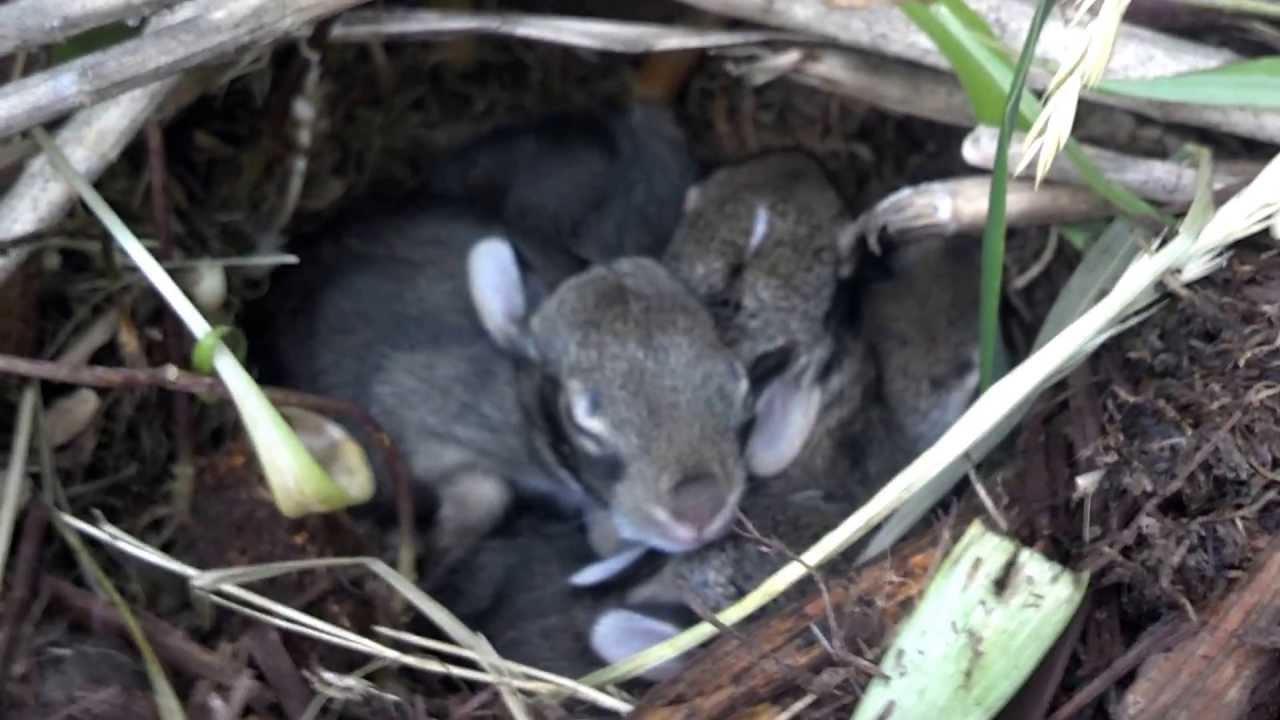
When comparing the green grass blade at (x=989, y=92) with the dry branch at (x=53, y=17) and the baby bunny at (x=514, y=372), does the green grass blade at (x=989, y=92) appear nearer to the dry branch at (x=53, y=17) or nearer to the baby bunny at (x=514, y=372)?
the baby bunny at (x=514, y=372)

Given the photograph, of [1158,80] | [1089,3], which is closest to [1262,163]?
[1158,80]

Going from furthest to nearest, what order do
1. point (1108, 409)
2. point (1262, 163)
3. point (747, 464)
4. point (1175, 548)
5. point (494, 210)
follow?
point (494, 210) < point (747, 464) < point (1262, 163) < point (1108, 409) < point (1175, 548)

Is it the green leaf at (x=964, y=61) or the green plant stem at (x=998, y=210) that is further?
the green leaf at (x=964, y=61)

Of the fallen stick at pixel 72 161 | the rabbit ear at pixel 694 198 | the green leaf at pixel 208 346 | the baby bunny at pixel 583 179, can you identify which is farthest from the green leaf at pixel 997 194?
the fallen stick at pixel 72 161

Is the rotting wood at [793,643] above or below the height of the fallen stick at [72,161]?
below

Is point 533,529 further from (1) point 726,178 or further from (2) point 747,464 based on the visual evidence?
(1) point 726,178

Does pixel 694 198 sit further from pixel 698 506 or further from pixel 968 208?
pixel 698 506
